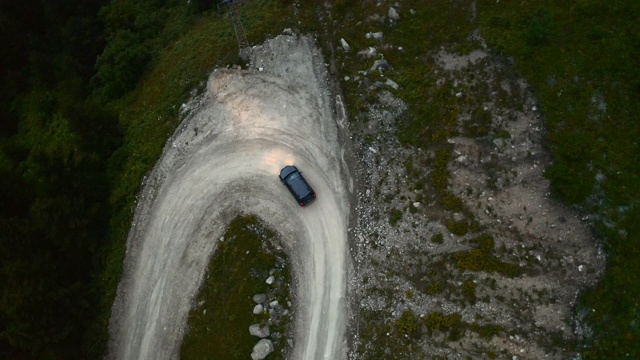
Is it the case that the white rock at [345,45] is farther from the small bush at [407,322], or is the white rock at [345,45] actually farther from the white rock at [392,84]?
the small bush at [407,322]

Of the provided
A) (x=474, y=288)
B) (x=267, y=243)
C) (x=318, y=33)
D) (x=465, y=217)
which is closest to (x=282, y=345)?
(x=267, y=243)

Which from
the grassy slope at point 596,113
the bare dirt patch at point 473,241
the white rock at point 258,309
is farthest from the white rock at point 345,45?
the white rock at point 258,309

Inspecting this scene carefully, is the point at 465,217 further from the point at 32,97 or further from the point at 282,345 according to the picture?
the point at 32,97

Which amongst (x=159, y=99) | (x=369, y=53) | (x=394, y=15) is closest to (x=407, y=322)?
(x=369, y=53)

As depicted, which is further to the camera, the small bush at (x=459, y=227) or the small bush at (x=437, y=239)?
the small bush at (x=437, y=239)

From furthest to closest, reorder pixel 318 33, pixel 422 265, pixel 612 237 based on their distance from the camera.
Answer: pixel 318 33 → pixel 422 265 → pixel 612 237

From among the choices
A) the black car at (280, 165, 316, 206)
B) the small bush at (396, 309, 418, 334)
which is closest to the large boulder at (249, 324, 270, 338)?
the small bush at (396, 309, 418, 334)
